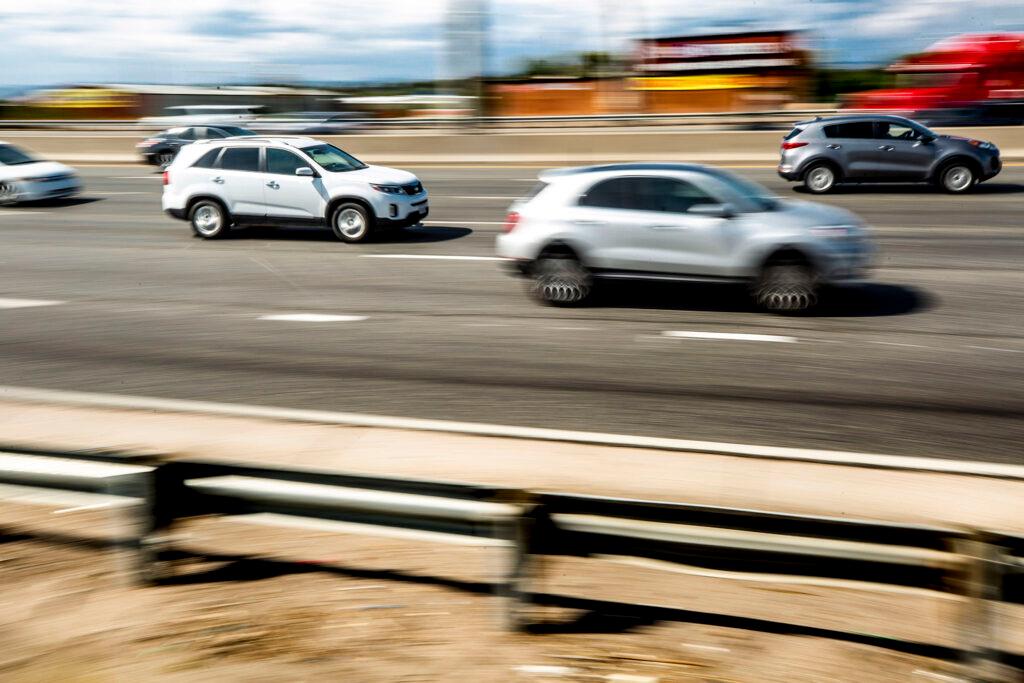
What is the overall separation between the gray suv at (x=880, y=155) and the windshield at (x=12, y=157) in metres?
17.0

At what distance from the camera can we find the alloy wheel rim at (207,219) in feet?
54.4

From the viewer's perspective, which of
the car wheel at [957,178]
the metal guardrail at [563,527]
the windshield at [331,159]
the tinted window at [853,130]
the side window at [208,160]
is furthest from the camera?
the tinted window at [853,130]

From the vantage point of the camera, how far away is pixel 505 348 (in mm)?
9398

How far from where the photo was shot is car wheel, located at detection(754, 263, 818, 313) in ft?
33.1

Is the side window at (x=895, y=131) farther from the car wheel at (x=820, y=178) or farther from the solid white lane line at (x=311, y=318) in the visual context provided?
the solid white lane line at (x=311, y=318)

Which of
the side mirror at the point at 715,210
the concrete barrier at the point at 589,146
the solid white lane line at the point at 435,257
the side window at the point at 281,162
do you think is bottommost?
the solid white lane line at the point at 435,257

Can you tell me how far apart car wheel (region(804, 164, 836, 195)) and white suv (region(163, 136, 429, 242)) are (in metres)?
8.15

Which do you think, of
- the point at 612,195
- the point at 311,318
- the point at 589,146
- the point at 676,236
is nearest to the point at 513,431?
the point at 676,236

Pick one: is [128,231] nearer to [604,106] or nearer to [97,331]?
[97,331]

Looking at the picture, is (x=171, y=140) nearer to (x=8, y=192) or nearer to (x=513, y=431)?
(x=8, y=192)

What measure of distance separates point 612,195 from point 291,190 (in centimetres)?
704

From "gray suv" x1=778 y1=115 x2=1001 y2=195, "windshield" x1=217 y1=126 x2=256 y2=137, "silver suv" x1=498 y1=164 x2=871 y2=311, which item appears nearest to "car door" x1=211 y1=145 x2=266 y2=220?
"silver suv" x1=498 y1=164 x2=871 y2=311

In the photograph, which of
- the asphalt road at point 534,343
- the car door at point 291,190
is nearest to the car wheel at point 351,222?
the car door at point 291,190

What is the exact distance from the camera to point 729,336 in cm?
952
